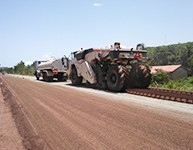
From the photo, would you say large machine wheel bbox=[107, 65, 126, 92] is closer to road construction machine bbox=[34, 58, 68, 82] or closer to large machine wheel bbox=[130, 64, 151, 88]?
large machine wheel bbox=[130, 64, 151, 88]

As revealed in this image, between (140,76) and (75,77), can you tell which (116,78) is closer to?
(140,76)

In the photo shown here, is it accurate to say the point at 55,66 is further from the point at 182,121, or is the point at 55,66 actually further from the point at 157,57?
the point at 157,57

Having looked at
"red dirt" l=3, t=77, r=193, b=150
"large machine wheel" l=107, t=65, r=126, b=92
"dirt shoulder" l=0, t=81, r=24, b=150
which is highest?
"large machine wheel" l=107, t=65, r=126, b=92

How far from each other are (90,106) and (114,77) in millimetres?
5594

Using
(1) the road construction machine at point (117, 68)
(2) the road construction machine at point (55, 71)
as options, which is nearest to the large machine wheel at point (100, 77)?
(1) the road construction machine at point (117, 68)

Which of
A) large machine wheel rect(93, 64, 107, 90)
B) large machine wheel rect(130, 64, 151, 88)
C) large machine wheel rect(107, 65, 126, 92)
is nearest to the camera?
large machine wheel rect(107, 65, 126, 92)

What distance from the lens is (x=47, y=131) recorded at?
6594mm

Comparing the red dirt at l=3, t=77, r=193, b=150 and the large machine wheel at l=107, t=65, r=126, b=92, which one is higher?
the large machine wheel at l=107, t=65, r=126, b=92

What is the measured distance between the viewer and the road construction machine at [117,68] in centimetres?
1487

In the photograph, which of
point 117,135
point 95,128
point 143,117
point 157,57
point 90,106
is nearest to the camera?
point 117,135

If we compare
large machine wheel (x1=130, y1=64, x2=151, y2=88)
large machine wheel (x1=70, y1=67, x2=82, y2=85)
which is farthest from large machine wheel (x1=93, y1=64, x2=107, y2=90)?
large machine wheel (x1=70, y1=67, x2=82, y2=85)

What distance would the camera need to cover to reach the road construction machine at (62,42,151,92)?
14.9 meters

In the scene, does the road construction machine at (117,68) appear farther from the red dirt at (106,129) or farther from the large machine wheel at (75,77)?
the red dirt at (106,129)

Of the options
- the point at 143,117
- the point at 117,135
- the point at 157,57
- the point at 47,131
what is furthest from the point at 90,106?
the point at 157,57
